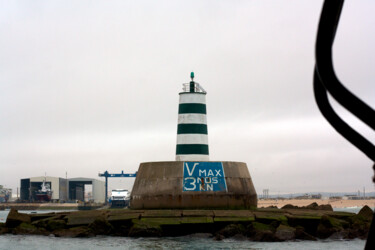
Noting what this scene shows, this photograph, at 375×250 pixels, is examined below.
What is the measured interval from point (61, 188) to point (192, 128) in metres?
125

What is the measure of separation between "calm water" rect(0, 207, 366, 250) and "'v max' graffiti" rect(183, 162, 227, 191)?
10.5 feet

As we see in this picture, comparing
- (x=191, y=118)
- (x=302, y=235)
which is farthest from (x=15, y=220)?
(x=302, y=235)

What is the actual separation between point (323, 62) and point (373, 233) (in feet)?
3.67

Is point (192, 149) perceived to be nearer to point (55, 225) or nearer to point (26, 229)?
point (55, 225)

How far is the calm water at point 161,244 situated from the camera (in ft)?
70.4

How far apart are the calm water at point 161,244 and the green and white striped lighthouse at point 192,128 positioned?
517 cm

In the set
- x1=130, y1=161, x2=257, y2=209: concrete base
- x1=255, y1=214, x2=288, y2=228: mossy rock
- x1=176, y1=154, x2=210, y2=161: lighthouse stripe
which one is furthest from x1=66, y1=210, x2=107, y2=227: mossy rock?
x1=255, y1=214, x2=288, y2=228: mossy rock

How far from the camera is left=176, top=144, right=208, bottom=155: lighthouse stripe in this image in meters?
27.7

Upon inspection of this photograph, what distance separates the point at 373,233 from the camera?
12.2ft

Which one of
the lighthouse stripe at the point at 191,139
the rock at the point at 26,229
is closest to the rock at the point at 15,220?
the rock at the point at 26,229

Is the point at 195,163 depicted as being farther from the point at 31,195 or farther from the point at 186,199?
the point at 31,195

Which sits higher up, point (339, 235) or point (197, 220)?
point (197, 220)

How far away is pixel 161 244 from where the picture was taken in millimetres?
21938

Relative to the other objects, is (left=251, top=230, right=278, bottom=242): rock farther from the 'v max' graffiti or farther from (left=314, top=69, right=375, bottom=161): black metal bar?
(left=314, top=69, right=375, bottom=161): black metal bar
